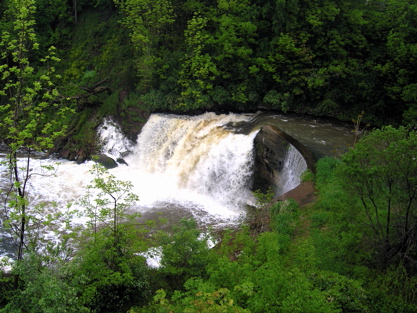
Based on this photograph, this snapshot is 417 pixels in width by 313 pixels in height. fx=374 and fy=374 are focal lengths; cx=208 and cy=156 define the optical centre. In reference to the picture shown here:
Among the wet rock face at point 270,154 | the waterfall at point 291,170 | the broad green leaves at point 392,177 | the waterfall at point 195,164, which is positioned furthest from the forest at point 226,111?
the wet rock face at point 270,154

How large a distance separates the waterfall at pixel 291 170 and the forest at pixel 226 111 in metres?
0.75

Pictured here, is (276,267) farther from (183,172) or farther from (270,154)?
(183,172)

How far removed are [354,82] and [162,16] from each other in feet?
34.0

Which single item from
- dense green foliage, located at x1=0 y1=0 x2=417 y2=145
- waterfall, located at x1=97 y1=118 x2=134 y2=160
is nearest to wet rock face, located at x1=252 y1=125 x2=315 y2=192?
dense green foliage, located at x1=0 y1=0 x2=417 y2=145

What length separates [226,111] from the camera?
18938 mm

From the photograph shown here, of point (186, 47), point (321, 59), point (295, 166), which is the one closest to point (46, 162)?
point (186, 47)

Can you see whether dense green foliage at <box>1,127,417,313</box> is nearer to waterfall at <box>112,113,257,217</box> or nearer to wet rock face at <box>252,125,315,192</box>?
wet rock face at <box>252,125,315,192</box>

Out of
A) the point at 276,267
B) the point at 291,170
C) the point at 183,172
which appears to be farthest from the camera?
the point at 183,172

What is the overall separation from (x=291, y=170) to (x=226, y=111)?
6.20 metres

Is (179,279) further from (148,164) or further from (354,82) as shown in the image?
(354,82)

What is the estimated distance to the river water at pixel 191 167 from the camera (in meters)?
14.2

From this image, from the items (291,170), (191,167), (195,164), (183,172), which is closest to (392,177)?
(291,170)

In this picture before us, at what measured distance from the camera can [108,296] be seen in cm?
755

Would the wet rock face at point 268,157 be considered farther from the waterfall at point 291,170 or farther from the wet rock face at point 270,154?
the waterfall at point 291,170
